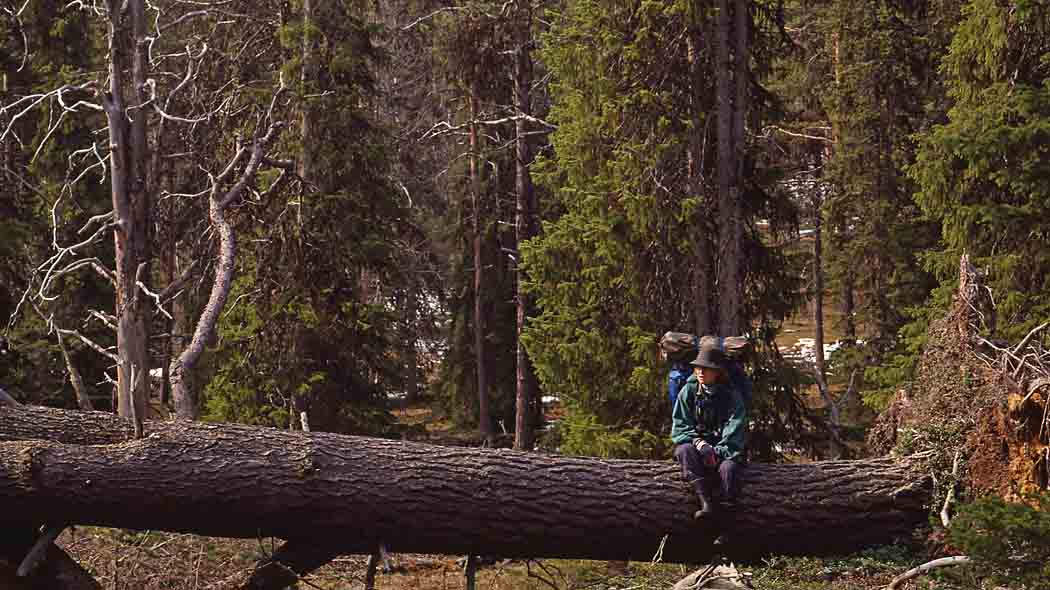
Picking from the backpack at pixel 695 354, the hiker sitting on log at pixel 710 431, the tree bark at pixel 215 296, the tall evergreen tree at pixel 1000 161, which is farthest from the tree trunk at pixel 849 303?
the hiker sitting on log at pixel 710 431

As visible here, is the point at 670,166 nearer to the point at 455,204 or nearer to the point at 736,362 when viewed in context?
the point at 736,362

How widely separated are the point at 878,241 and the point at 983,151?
778 centimetres

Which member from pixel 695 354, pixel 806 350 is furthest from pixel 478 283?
pixel 695 354

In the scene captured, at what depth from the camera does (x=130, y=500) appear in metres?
8.44

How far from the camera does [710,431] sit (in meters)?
9.04

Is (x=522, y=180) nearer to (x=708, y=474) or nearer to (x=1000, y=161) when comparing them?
(x=1000, y=161)

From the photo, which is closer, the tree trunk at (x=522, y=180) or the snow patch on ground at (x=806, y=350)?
the tree trunk at (x=522, y=180)

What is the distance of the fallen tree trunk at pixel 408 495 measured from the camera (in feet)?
27.6

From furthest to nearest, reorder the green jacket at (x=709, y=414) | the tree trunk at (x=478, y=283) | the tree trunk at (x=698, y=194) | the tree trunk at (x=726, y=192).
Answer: the tree trunk at (x=478, y=283) < the tree trunk at (x=698, y=194) < the tree trunk at (x=726, y=192) < the green jacket at (x=709, y=414)

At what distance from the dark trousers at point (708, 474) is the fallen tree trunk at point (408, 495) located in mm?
190

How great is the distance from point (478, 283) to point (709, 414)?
17900 mm

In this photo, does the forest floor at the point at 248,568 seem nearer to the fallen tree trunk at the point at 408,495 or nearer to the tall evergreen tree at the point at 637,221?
the fallen tree trunk at the point at 408,495

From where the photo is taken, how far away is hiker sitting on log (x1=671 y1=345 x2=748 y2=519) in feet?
28.8

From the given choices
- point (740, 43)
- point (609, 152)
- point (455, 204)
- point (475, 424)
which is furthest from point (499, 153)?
point (740, 43)
